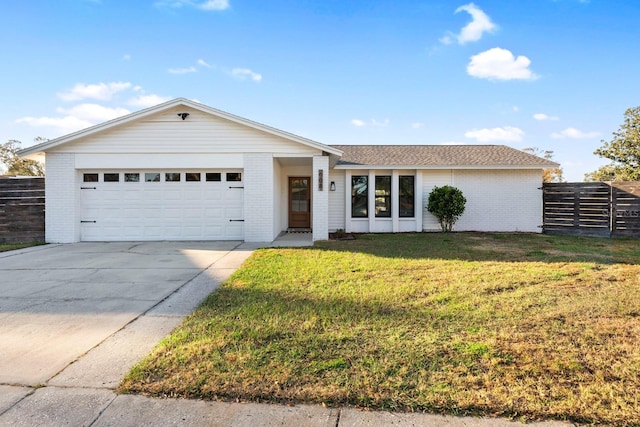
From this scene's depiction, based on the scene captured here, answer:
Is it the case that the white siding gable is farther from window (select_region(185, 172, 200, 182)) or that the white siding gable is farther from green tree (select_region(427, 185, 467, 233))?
green tree (select_region(427, 185, 467, 233))

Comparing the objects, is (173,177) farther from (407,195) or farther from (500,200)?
(500,200)

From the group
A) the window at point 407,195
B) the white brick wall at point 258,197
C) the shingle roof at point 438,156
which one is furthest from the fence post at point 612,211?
the white brick wall at point 258,197

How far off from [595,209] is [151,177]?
601 inches

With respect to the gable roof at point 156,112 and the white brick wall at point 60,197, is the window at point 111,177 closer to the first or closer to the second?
the white brick wall at point 60,197

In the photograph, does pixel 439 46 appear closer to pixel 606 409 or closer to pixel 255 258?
pixel 255 258

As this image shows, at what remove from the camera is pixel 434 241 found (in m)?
10.1

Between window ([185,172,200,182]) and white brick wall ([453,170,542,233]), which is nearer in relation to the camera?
window ([185,172,200,182])

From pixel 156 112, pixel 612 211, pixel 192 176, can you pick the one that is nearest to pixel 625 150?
pixel 612 211

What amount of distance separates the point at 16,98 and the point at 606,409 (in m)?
17.6

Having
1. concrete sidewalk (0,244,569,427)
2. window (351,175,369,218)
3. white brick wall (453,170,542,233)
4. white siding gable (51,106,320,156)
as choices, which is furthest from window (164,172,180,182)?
white brick wall (453,170,542,233)

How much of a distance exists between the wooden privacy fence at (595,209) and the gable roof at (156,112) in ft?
30.5

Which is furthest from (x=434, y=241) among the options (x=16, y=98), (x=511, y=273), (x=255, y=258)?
(x=16, y=98)

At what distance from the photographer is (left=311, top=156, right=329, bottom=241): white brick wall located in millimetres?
9984

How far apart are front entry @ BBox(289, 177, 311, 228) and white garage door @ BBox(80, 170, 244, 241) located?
4225mm
